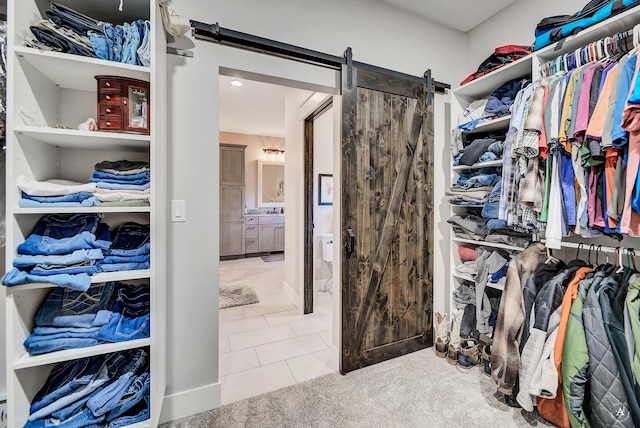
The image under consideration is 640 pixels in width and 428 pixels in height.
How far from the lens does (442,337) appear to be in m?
2.22

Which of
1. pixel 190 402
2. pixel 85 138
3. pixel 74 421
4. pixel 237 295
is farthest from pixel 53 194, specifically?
pixel 237 295

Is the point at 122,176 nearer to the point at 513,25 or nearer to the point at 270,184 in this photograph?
the point at 513,25

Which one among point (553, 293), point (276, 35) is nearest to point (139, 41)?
point (276, 35)

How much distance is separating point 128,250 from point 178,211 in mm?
362

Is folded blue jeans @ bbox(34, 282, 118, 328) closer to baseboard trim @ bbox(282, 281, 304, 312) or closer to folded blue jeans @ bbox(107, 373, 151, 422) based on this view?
folded blue jeans @ bbox(107, 373, 151, 422)

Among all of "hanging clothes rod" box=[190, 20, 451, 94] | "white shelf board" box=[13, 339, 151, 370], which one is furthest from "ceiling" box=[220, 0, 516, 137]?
"white shelf board" box=[13, 339, 151, 370]

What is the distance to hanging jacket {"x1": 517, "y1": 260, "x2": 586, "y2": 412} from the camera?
145 centimetres

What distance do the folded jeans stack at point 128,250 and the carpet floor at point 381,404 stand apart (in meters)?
1.01

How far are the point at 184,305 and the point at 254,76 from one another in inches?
58.6

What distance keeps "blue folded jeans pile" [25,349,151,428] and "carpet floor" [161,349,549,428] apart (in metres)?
0.44

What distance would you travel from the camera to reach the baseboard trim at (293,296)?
10.5 ft

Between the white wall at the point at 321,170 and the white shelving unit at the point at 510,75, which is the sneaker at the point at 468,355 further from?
the white wall at the point at 321,170

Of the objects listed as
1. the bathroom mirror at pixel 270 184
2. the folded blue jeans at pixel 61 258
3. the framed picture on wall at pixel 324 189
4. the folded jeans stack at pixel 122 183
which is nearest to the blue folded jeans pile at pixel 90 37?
the folded jeans stack at pixel 122 183

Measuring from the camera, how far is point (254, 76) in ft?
5.82
